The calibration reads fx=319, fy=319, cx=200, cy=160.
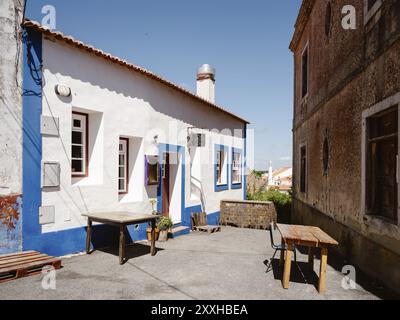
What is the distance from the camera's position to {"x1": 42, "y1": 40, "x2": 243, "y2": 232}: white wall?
20.3ft

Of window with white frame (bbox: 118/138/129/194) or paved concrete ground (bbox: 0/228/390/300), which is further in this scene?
window with white frame (bbox: 118/138/129/194)

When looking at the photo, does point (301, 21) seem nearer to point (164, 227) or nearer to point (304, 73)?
point (304, 73)

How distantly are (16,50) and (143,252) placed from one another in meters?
4.68

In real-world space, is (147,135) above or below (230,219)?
above

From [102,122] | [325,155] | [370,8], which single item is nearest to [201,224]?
[325,155]

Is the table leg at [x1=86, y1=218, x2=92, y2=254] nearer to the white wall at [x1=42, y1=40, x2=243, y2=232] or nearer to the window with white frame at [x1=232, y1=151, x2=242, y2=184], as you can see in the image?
the white wall at [x1=42, y1=40, x2=243, y2=232]

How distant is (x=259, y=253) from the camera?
7.60 meters

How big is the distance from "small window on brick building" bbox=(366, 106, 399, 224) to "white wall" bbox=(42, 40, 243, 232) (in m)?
5.23

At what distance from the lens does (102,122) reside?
716 centimetres

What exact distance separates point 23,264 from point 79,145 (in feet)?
8.96

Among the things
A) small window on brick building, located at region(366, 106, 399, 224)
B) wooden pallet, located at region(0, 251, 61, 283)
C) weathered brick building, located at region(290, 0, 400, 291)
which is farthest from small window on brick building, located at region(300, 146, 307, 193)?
wooden pallet, located at region(0, 251, 61, 283)

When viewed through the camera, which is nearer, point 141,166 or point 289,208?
point 141,166

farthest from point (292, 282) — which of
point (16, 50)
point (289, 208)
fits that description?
point (289, 208)

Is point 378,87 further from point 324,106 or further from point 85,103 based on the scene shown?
point 85,103
